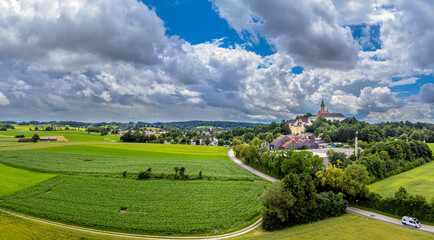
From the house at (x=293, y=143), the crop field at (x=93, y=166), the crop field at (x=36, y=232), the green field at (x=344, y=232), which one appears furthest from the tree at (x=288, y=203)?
the house at (x=293, y=143)

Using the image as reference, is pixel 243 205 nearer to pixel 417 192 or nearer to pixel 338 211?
pixel 338 211

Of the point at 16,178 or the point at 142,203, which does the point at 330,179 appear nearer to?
the point at 142,203

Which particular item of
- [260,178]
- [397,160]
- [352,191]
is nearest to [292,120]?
[397,160]

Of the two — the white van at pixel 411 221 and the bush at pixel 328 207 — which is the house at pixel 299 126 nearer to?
the bush at pixel 328 207

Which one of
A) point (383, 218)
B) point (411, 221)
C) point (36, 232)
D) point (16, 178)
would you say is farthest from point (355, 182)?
point (16, 178)

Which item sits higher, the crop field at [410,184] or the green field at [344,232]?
the crop field at [410,184]

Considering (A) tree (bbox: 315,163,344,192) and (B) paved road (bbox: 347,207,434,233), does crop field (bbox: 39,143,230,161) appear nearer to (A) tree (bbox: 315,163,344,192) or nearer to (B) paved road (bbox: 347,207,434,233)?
(A) tree (bbox: 315,163,344,192)
